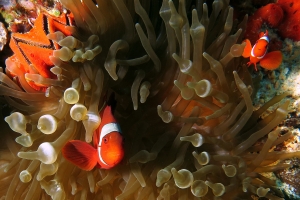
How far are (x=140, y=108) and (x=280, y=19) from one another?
1.10 metres

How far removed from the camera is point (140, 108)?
1.52 meters

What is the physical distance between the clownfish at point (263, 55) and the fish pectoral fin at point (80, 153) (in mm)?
1034

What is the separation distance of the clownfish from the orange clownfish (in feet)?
2.91

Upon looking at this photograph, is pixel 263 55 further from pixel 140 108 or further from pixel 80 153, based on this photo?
pixel 80 153

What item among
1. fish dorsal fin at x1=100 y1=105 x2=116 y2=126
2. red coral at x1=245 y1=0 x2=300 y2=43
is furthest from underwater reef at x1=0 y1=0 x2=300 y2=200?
red coral at x1=245 y1=0 x2=300 y2=43

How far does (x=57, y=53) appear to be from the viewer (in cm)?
126

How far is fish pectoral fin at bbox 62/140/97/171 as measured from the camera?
1.22 metres

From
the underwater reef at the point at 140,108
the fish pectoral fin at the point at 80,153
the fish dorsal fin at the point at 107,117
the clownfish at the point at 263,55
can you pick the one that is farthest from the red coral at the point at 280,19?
the fish pectoral fin at the point at 80,153

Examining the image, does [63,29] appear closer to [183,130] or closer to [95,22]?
[95,22]

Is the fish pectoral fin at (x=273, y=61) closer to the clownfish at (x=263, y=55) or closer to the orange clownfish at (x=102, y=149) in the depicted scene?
the clownfish at (x=263, y=55)

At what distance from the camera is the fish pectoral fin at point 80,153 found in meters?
1.22

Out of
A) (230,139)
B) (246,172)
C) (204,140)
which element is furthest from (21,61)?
(246,172)

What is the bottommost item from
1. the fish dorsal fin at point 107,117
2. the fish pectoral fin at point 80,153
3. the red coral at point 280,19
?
the fish pectoral fin at point 80,153

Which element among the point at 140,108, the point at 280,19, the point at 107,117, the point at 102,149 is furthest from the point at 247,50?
the point at 102,149
